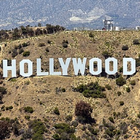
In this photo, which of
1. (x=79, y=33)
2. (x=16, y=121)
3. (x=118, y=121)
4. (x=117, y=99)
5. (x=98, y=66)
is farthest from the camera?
(x=79, y=33)

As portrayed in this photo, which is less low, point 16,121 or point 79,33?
point 79,33

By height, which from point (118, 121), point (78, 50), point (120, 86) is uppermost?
point (78, 50)

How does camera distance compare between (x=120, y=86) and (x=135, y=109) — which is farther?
(x=120, y=86)

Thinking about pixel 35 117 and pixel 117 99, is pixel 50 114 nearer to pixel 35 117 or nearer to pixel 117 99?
pixel 35 117

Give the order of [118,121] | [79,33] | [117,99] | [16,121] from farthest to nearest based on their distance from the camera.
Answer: [79,33], [117,99], [118,121], [16,121]

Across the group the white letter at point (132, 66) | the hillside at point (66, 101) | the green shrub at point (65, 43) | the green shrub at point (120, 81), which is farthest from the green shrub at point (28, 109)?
the green shrub at point (65, 43)

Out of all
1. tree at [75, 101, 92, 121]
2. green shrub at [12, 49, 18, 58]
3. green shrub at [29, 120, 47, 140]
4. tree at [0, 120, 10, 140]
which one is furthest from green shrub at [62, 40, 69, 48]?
tree at [0, 120, 10, 140]

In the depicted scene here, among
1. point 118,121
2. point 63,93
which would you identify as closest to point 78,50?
point 63,93

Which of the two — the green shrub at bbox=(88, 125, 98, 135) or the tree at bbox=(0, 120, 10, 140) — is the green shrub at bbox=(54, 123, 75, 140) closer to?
the green shrub at bbox=(88, 125, 98, 135)

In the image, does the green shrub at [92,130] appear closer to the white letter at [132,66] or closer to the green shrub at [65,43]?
the white letter at [132,66]
